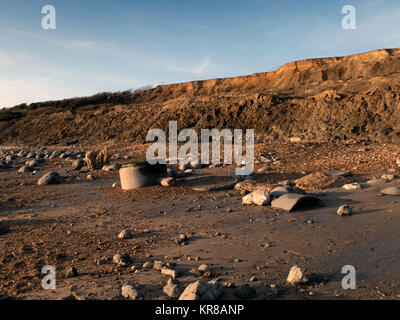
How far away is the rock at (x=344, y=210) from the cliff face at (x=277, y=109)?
8.34 meters

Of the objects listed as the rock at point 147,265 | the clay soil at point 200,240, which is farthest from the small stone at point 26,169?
the rock at point 147,265

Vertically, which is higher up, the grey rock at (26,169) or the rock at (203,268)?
the grey rock at (26,169)

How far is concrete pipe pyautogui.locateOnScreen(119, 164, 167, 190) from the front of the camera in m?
7.69

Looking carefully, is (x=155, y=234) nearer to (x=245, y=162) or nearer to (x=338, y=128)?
(x=245, y=162)

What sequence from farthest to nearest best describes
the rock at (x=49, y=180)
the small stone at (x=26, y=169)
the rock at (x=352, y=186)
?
the small stone at (x=26, y=169), the rock at (x=49, y=180), the rock at (x=352, y=186)

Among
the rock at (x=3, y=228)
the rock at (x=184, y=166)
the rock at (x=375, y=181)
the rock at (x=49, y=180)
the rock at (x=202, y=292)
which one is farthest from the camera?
the rock at (x=184, y=166)

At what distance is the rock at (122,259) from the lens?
3.67 m

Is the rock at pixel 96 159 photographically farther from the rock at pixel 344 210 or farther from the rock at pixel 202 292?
the rock at pixel 202 292

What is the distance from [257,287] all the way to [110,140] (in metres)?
18.8

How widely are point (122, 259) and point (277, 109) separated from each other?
1402 cm

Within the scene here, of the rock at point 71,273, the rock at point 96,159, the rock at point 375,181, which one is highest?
the rock at point 96,159

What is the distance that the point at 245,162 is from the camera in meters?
10.1

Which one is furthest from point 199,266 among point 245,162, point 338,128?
point 338,128

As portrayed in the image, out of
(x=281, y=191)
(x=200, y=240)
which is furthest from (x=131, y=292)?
(x=281, y=191)
